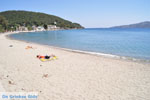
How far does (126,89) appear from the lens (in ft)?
12.9

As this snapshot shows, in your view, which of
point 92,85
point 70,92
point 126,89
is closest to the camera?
point 70,92

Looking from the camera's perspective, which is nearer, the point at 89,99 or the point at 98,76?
the point at 89,99

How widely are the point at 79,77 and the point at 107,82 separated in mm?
1368

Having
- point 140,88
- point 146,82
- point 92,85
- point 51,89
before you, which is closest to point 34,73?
point 51,89

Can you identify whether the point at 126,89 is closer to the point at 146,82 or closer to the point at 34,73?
the point at 146,82

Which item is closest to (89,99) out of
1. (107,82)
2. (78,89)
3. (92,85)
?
(78,89)

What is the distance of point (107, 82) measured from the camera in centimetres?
446

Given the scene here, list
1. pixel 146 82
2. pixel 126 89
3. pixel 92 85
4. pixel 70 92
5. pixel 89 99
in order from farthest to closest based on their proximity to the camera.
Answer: pixel 146 82 < pixel 92 85 < pixel 126 89 < pixel 70 92 < pixel 89 99

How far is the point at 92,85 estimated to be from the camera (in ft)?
13.8

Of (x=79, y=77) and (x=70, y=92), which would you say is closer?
(x=70, y=92)

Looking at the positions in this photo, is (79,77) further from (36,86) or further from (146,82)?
(146,82)

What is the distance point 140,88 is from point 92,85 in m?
1.96

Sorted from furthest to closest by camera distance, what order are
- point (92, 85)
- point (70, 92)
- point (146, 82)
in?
point (146, 82), point (92, 85), point (70, 92)

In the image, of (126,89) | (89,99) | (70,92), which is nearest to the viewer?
(89,99)
